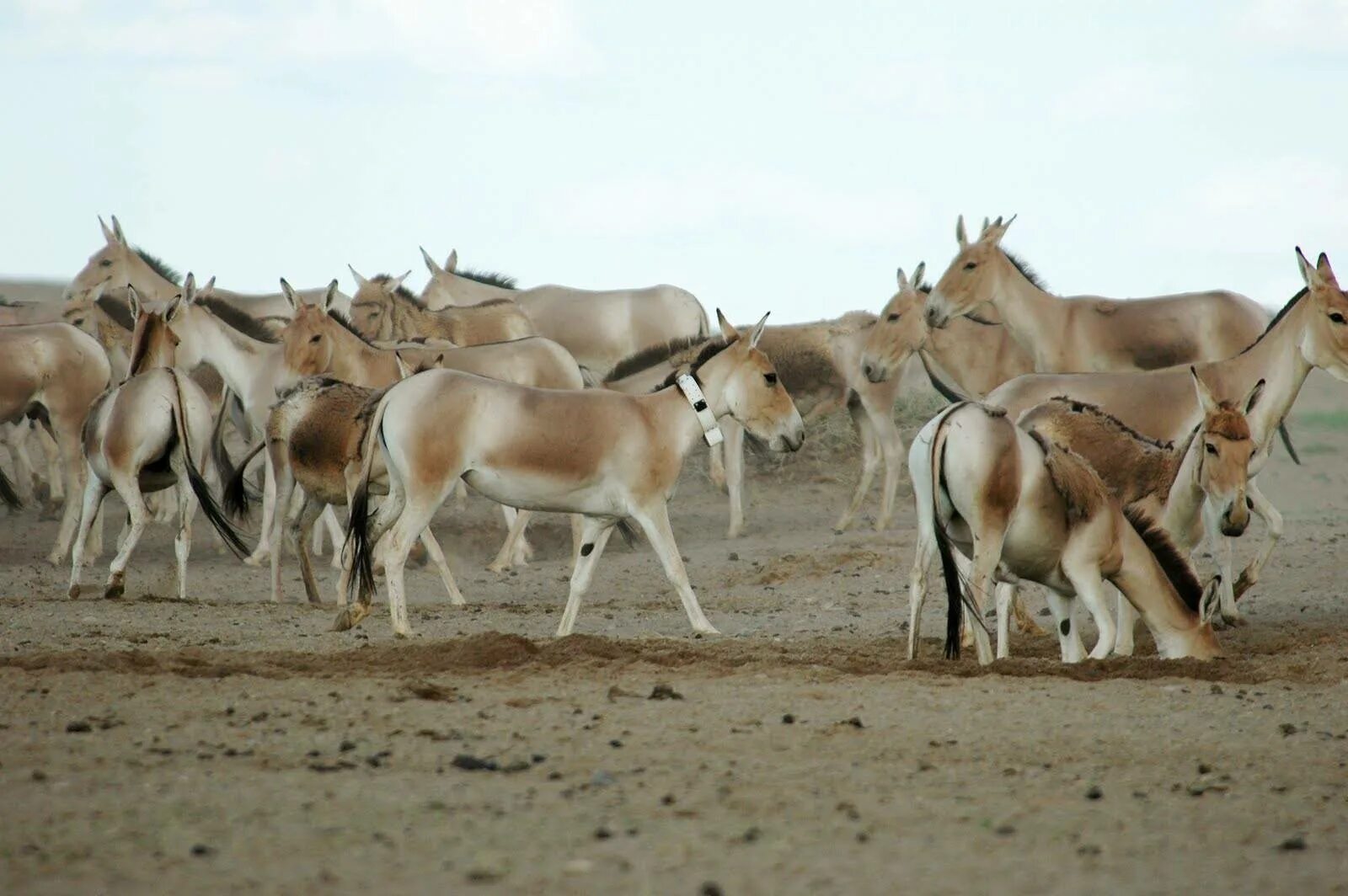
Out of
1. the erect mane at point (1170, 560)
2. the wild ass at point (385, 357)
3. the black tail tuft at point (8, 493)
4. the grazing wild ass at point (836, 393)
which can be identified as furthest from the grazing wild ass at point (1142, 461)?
the black tail tuft at point (8, 493)

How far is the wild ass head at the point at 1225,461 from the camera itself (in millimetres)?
9961

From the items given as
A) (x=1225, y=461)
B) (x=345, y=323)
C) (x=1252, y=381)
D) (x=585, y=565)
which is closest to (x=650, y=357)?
(x=345, y=323)

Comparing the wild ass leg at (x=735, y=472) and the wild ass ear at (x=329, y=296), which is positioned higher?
the wild ass ear at (x=329, y=296)

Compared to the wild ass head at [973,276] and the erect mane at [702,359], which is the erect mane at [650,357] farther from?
the erect mane at [702,359]

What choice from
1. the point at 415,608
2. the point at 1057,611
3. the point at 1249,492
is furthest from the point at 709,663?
the point at 1249,492

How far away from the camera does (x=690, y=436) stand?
11.1 metres

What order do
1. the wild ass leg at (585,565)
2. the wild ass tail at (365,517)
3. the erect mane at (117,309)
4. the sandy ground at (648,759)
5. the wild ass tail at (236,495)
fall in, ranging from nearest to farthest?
the sandy ground at (648,759)
the wild ass tail at (365,517)
the wild ass leg at (585,565)
the wild ass tail at (236,495)
the erect mane at (117,309)

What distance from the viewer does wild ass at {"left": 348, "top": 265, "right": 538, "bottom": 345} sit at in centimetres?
1858

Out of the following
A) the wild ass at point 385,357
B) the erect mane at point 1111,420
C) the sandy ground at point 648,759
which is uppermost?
the wild ass at point 385,357

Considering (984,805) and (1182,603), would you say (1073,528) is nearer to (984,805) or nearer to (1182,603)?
(1182,603)

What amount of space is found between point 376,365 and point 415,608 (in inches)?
115

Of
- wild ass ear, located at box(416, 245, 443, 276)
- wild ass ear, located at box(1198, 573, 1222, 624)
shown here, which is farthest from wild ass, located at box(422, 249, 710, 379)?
wild ass ear, located at box(1198, 573, 1222, 624)

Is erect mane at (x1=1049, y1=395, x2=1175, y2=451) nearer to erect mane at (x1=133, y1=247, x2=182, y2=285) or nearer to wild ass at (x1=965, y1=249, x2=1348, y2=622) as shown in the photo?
wild ass at (x1=965, y1=249, x2=1348, y2=622)

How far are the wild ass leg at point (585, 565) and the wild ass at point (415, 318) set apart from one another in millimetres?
7248
